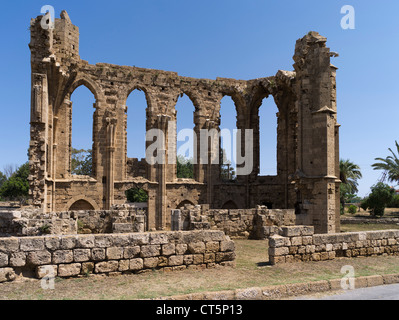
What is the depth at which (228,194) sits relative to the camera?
81.0 feet

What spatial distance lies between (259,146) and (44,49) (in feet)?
48.5

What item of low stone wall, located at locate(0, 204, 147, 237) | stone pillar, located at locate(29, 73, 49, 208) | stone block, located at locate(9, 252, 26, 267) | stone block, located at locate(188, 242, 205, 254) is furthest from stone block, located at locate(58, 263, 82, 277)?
stone pillar, located at locate(29, 73, 49, 208)

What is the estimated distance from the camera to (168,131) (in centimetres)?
2334

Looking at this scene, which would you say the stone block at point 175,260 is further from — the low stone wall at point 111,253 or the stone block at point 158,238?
the stone block at point 158,238

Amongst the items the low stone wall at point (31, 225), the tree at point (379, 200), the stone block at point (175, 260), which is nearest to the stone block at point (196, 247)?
the stone block at point (175, 260)

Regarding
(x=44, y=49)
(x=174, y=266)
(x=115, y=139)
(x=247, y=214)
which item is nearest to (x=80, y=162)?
(x=115, y=139)

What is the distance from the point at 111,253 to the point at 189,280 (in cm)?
155

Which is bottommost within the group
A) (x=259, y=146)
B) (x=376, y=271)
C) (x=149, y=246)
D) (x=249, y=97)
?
(x=376, y=271)

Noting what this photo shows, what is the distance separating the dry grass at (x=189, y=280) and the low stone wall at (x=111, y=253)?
192 millimetres

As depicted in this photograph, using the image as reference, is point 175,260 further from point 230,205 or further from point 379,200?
point 379,200

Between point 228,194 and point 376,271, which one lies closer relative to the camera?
point 376,271

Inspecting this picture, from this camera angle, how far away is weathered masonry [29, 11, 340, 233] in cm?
1712
